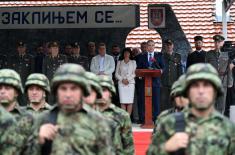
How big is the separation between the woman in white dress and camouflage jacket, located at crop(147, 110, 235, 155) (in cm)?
992

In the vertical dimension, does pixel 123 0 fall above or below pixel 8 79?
above

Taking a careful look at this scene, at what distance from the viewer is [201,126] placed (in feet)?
18.4

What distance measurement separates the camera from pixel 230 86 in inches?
606

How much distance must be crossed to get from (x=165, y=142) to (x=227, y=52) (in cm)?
952

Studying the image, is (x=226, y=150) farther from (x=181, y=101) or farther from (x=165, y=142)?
(x=181, y=101)

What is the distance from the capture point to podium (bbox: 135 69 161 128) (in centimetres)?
1552

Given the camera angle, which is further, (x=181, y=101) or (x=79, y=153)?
(x=181, y=101)

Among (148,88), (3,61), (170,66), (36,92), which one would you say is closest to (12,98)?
(36,92)

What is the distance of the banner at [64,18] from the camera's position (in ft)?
59.2

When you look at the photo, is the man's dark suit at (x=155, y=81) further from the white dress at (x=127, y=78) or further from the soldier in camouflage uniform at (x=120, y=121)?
the soldier in camouflage uniform at (x=120, y=121)

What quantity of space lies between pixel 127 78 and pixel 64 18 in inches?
125

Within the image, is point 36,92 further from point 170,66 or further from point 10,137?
point 170,66

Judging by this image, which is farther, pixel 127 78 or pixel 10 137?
pixel 127 78

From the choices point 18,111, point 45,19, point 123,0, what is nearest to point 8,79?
point 18,111
